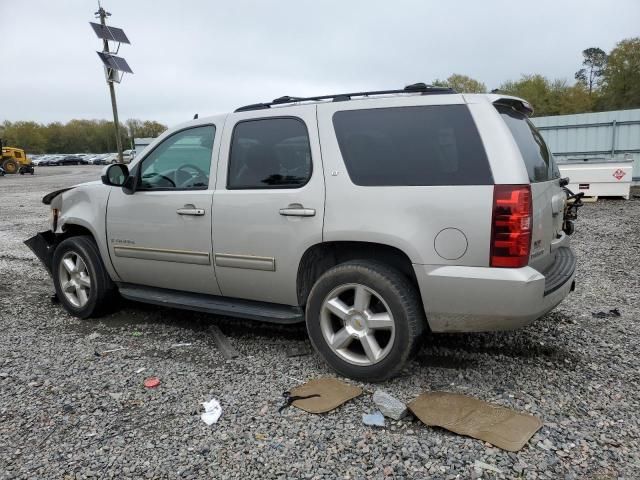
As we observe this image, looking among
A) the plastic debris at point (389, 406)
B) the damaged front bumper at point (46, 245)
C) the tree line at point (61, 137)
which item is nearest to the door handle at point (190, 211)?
the plastic debris at point (389, 406)

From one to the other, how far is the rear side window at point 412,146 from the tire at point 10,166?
44.7 m

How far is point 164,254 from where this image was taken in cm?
423

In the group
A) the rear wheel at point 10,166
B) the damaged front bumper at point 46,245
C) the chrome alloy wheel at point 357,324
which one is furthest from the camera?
the rear wheel at point 10,166

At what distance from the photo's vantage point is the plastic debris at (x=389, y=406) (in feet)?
9.86

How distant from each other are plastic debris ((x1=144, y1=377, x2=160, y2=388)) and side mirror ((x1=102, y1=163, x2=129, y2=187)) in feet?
5.80

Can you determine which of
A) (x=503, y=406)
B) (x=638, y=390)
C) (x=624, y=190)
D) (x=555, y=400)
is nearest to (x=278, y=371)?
(x=503, y=406)

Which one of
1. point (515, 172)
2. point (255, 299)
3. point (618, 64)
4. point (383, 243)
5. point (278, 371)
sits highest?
point (618, 64)

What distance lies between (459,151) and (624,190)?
1215 cm

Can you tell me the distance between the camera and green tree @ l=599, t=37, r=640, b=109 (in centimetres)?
4403

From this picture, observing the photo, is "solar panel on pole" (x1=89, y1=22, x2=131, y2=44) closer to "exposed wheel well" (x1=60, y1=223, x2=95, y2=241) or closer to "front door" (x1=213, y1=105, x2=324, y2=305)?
"exposed wheel well" (x1=60, y1=223, x2=95, y2=241)

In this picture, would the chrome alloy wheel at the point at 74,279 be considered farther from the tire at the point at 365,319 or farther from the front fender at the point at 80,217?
the tire at the point at 365,319

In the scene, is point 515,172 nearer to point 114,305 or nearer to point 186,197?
point 186,197

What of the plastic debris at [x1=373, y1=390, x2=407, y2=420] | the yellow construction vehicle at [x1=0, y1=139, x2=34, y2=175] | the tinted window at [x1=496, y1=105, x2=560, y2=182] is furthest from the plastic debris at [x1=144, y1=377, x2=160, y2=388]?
the yellow construction vehicle at [x1=0, y1=139, x2=34, y2=175]

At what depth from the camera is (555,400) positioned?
10.3ft
